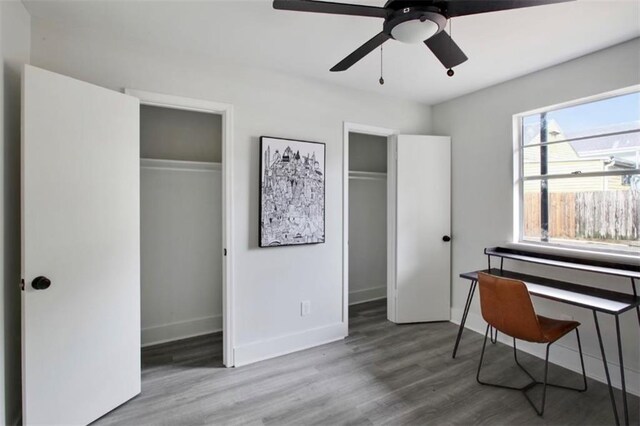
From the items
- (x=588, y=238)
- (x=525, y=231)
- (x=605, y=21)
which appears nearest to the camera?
(x=605, y=21)

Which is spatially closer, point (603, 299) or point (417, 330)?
point (603, 299)

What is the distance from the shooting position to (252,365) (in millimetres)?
2664

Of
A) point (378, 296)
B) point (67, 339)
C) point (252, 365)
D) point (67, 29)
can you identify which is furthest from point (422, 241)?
point (67, 29)

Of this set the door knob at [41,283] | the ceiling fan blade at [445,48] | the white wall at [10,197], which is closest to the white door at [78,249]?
the door knob at [41,283]

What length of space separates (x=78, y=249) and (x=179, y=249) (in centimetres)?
130

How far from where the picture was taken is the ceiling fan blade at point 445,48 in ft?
5.56

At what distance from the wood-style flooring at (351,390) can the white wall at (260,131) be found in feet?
0.97

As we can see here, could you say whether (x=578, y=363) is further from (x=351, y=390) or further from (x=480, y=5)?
(x=480, y=5)

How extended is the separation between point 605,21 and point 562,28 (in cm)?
23

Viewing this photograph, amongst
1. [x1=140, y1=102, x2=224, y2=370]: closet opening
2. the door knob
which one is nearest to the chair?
[x1=140, y1=102, x2=224, y2=370]: closet opening

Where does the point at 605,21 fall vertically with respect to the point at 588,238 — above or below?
above

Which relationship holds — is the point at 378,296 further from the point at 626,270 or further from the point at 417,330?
the point at 626,270

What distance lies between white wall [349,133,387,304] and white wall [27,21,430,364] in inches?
37.2

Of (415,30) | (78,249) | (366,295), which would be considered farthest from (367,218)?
(78,249)
